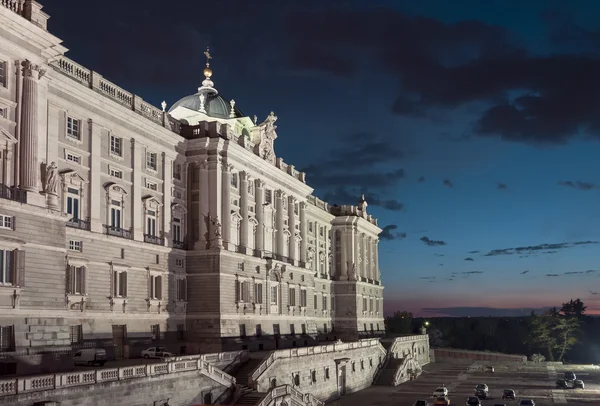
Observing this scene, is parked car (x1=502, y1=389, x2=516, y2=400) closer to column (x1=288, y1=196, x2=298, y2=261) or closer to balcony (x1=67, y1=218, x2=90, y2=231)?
column (x1=288, y1=196, x2=298, y2=261)

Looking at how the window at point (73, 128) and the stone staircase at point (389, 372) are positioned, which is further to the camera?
the stone staircase at point (389, 372)

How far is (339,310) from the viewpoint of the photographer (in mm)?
112500

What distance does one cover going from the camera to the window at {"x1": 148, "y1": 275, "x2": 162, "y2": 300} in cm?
6003

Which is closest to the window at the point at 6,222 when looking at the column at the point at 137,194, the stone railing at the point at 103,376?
the stone railing at the point at 103,376

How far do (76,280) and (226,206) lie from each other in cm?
2048

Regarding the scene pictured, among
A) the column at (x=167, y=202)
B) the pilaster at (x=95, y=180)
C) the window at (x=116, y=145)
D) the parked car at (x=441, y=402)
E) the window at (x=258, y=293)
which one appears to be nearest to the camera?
the pilaster at (x=95, y=180)

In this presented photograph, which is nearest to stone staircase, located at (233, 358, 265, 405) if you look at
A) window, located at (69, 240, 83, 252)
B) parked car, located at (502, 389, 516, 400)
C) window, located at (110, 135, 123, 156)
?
window, located at (69, 240, 83, 252)

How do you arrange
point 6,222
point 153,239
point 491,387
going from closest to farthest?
point 6,222 < point 153,239 < point 491,387

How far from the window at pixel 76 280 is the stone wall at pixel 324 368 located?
590 inches

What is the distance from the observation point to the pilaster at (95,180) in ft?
174

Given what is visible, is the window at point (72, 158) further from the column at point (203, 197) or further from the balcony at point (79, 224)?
the column at point (203, 197)

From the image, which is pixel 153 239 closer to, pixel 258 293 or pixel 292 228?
pixel 258 293

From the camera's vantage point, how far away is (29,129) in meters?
42.2

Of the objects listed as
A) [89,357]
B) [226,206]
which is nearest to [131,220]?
[226,206]
